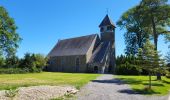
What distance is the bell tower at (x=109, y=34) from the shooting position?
60.0 m

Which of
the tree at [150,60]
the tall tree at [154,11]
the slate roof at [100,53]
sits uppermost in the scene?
the tall tree at [154,11]

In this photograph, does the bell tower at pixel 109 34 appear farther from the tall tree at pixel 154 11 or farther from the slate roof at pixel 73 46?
Answer: the tall tree at pixel 154 11

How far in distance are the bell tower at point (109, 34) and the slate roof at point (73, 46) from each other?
2.59m

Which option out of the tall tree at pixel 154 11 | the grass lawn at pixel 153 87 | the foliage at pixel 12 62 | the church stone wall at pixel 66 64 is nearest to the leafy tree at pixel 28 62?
the foliage at pixel 12 62

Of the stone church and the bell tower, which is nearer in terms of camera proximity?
the stone church

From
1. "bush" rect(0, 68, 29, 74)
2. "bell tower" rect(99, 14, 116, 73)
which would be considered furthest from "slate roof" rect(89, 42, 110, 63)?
"bush" rect(0, 68, 29, 74)

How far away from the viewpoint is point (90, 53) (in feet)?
197

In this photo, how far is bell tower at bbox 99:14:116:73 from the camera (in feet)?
197

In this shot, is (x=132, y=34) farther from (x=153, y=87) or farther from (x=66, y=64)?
(x=153, y=87)

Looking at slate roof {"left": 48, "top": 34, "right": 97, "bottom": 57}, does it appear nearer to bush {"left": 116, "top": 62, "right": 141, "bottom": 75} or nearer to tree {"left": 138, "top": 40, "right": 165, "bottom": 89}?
bush {"left": 116, "top": 62, "right": 141, "bottom": 75}

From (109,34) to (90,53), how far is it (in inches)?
256

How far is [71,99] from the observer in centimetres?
1653

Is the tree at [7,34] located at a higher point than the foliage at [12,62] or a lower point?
higher

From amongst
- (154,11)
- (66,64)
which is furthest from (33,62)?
(154,11)
